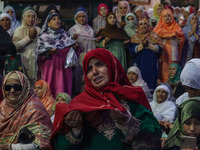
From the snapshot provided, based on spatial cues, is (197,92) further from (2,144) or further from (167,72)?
(167,72)

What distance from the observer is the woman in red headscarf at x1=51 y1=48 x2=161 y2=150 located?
3479mm

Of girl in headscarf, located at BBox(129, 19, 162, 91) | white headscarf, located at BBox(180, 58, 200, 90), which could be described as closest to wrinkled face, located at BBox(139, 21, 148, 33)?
girl in headscarf, located at BBox(129, 19, 162, 91)

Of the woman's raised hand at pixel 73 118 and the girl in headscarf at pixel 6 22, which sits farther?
the girl in headscarf at pixel 6 22

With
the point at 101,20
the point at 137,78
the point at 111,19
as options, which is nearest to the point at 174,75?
the point at 137,78

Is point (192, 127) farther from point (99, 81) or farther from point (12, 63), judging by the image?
point (12, 63)

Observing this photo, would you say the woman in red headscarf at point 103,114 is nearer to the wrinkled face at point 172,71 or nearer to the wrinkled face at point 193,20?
the wrinkled face at point 172,71

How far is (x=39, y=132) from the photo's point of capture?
4.74m

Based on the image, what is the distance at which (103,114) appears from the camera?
3.65 meters

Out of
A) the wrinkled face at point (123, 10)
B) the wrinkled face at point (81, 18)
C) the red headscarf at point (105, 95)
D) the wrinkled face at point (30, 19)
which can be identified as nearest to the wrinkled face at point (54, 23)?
the wrinkled face at point (30, 19)

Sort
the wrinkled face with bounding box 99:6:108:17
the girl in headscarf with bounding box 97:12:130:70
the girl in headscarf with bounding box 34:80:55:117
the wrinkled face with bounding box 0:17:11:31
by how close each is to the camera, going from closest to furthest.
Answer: the girl in headscarf with bounding box 34:80:55:117
the wrinkled face with bounding box 0:17:11:31
the girl in headscarf with bounding box 97:12:130:70
the wrinkled face with bounding box 99:6:108:17

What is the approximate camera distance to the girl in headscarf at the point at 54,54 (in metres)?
8.97

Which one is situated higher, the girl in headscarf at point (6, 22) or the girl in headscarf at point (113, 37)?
the girl in headscarf at point (6, 22)

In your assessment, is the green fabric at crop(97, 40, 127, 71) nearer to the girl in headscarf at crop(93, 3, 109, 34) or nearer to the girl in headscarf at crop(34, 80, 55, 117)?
the girl in headscarf at crop(93, 3, 109, 34)

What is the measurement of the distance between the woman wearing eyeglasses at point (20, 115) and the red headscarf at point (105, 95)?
3.74ft
